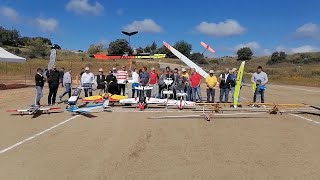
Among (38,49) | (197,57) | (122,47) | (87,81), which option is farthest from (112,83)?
(38,49)

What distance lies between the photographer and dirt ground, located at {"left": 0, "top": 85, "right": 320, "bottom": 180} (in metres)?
7.08

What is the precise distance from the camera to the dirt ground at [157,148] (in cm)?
708

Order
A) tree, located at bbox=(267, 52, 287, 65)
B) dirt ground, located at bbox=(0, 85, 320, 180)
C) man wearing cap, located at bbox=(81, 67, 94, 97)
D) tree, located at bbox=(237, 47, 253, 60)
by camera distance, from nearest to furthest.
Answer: dirt ground, located at bbox=(0, 85, 320, 180) → man wearing cap, located at bbox=(81, 67, 94, 97) → tree, located at bbox=(267, 52, 287, 65) → tree, located at bbox=(237, 47, 253, 60)

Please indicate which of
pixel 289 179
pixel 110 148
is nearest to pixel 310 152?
pixel 289 179

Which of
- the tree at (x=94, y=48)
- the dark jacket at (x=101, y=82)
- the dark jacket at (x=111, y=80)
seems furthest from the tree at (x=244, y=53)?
the dark jacket at (x=111, y=80)

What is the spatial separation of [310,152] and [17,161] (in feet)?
18.7

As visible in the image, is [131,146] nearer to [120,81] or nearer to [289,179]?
[289,179]

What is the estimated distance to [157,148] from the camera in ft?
29.8

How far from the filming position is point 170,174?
6.95m

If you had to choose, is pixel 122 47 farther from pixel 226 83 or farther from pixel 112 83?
pixel 226 83

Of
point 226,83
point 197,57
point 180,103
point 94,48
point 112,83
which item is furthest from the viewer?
point 94,48

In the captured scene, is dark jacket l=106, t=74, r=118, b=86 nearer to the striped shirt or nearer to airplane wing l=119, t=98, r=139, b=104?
airplane wing l=119, t=98, r=139, b=104

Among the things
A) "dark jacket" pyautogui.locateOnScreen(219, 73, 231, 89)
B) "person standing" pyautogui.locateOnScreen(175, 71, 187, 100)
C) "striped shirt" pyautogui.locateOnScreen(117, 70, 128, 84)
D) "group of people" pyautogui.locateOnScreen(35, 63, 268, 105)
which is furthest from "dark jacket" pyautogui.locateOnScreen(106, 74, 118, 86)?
"dark jacket" pyautogui.locateOnScreen(219, 73, 231, 89)

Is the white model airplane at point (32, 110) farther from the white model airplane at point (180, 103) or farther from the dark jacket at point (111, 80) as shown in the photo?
the white model airplane at point (180, 103)
